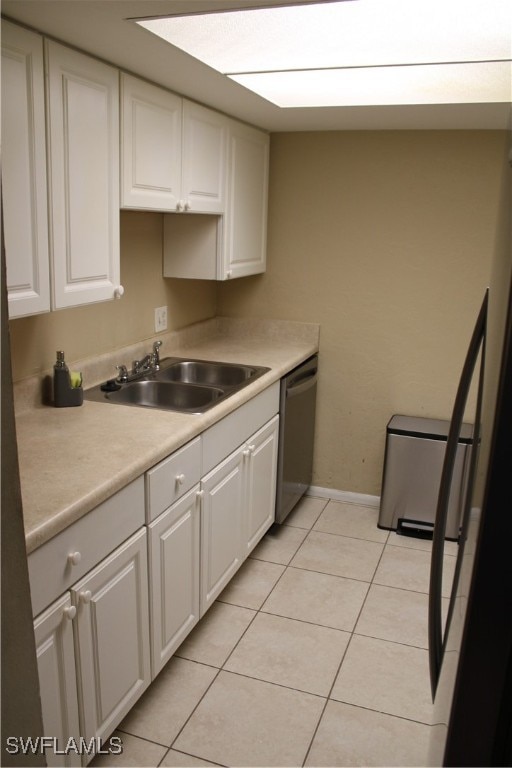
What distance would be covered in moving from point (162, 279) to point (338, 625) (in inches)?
70.4

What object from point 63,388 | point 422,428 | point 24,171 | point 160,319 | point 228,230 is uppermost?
point 24,171

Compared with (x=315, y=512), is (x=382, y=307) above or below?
above

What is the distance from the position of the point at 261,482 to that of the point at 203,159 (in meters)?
1.46

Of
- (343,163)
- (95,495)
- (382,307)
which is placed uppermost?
(343,163)

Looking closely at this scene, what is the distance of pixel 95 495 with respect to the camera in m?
1.69

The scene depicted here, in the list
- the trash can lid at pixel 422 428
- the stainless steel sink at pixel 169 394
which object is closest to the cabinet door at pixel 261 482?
the stainless steel sink at pixel 169 394

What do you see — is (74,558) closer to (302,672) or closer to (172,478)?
(172,478)

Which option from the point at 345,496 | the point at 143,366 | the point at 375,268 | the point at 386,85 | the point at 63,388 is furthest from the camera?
the point at 345,496

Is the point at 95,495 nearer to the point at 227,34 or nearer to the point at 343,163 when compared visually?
the point at 227,34

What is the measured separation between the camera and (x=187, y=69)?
2.21 metres

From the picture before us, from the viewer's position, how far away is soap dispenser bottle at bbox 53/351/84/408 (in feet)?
7.76

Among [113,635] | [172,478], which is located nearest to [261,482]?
[172,478]

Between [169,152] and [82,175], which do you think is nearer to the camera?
[82,175]

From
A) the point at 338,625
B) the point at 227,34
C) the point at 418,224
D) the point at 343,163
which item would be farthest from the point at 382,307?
the point at 227,34
